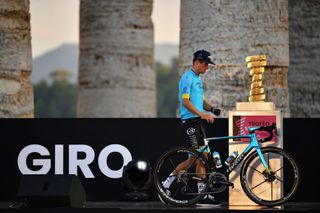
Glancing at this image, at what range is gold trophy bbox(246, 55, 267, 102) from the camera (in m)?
13.8

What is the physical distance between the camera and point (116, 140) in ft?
46.4

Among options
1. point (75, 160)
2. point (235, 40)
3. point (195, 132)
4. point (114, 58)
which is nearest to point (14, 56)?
point (235, 40)

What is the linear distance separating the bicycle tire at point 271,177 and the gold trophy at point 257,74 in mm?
764

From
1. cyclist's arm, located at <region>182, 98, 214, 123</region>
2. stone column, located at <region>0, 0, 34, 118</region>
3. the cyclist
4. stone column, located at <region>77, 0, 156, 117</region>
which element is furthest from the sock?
stone column, located at <region>77, 0, 156, 117</region>

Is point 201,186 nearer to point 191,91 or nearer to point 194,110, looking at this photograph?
point 194,110

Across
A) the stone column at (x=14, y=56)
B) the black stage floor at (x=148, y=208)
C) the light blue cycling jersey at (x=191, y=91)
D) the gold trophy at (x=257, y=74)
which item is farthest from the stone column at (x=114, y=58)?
the light blue cycling jersey at (x=191, y=91)

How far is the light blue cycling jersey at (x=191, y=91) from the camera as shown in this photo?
13.2 metres

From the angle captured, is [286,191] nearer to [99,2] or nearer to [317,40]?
[317,40]

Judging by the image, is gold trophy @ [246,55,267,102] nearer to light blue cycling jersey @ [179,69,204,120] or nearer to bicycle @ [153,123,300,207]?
bicycle @ [153,123,300,207]

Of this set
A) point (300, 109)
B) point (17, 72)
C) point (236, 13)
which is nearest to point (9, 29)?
point (17, 72)

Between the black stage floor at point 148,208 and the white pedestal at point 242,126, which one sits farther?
the white pedestal at point 242,126

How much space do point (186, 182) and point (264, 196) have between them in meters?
0.95

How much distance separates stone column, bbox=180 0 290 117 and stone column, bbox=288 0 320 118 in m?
3.37

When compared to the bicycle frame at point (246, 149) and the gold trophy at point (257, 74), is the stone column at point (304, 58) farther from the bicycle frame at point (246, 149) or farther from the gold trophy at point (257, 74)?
the bicycle frame at point (246, 149)
